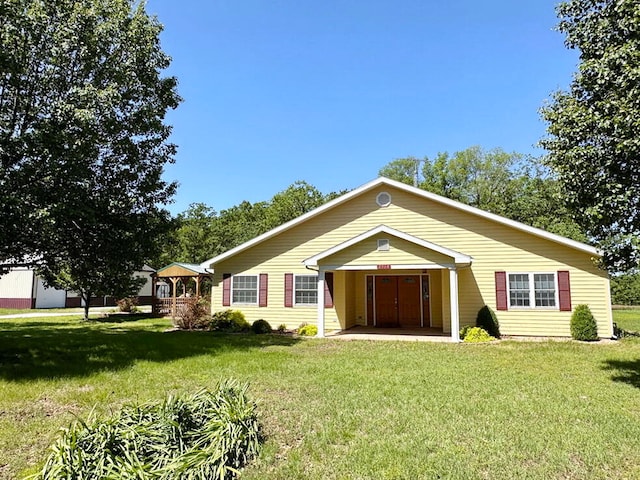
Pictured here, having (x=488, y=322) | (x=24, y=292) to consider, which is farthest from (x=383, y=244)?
(x=24, y=292)

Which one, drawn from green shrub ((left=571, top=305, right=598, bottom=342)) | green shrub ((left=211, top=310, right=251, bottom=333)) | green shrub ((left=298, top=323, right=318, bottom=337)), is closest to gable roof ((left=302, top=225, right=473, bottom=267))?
green shrub ((left=298, top=323, right=318, bottom=337))

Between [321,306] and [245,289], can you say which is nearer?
[321,306]

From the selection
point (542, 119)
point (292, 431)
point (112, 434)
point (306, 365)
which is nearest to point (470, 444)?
point (292, 431)

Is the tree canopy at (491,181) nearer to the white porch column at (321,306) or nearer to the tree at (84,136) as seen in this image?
the white porch column at (321,306)

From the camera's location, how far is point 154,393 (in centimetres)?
671

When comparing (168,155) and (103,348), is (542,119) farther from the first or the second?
(103,348)

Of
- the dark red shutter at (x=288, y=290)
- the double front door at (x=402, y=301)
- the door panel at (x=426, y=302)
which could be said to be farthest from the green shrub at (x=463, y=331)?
the dark red shutter at (x=288, y=290)

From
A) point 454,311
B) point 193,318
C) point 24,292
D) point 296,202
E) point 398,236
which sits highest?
point 296,202

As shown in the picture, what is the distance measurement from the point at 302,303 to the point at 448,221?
21.4 ft

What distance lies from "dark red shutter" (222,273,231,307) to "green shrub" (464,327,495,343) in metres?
9.47

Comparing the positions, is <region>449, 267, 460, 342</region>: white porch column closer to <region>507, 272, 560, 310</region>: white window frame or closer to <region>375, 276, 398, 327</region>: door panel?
<region>507, 272, 560, 310</region>: white window frame

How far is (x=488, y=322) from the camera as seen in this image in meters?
13.3

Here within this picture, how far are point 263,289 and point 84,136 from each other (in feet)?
28.5

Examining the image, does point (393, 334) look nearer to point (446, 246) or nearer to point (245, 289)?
point (446, 246)
